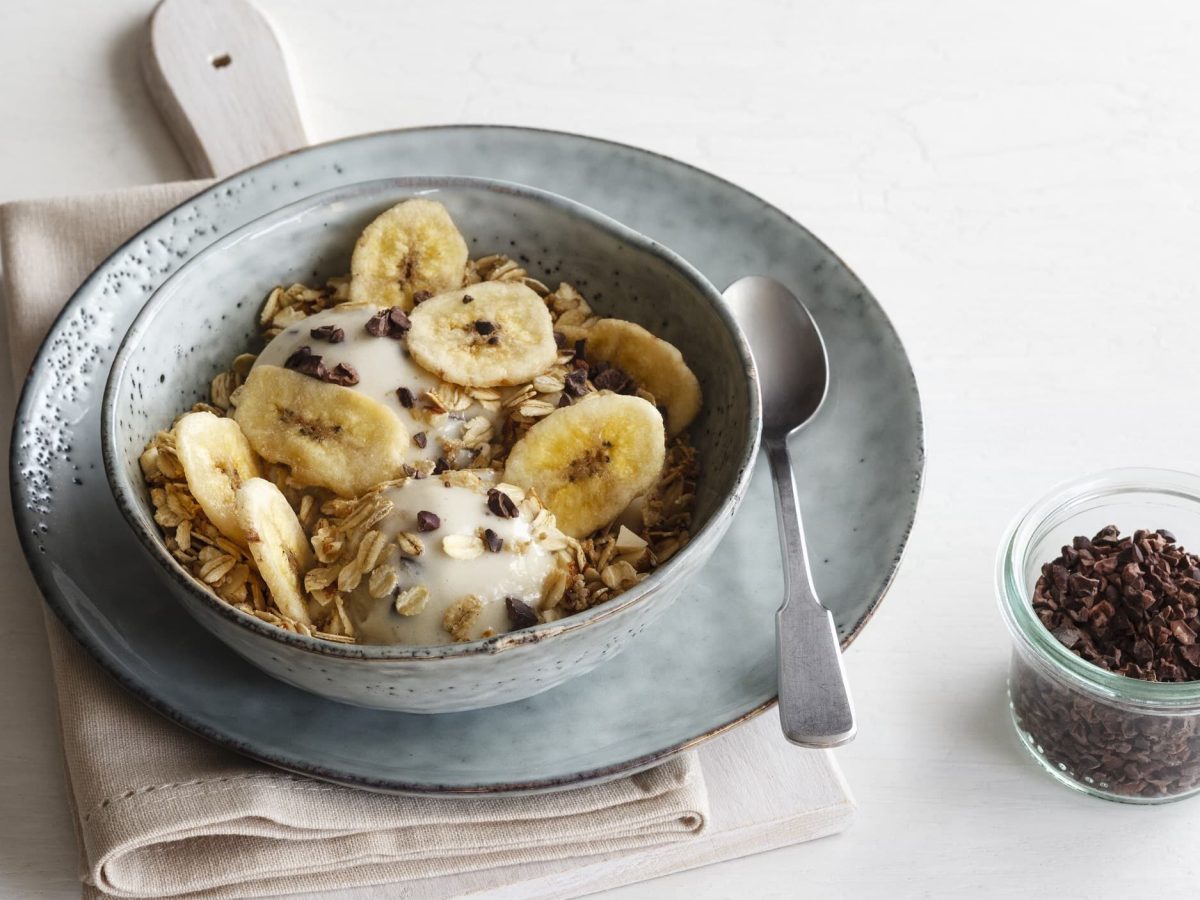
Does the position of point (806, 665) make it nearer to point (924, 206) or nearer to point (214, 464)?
point (214, 464)

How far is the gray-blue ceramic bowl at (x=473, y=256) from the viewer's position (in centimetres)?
115

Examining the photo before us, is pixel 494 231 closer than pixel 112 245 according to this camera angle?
Yes

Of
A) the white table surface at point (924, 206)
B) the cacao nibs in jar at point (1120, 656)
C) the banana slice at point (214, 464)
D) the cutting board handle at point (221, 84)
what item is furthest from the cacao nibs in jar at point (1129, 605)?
the cutting board handle at point (221, 84)

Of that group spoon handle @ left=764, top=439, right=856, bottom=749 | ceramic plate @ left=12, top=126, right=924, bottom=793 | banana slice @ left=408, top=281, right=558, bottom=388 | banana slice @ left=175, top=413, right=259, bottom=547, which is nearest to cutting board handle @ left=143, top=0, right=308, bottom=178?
ceramic plate @ left=12, top=126, right=924, bottom=793

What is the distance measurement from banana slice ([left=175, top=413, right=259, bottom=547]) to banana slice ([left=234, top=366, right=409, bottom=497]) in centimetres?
4

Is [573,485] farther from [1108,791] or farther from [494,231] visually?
[1108,791]

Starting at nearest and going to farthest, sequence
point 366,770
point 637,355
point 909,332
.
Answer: point 366,770 → point 637,355 → point 909,332

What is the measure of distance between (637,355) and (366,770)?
52 cm

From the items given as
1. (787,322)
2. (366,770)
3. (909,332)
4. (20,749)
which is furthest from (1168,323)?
(20,749)

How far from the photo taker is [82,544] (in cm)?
140

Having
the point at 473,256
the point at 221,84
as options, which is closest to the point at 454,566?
the point at 473,256

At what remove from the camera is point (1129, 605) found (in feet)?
4.41

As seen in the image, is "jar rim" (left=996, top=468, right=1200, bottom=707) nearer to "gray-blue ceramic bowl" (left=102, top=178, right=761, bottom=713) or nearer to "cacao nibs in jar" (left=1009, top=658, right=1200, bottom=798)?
"cacao nibs in jar" (left=1009, top=658, right=1200, bottom=798)

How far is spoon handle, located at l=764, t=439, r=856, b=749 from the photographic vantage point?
123cm
